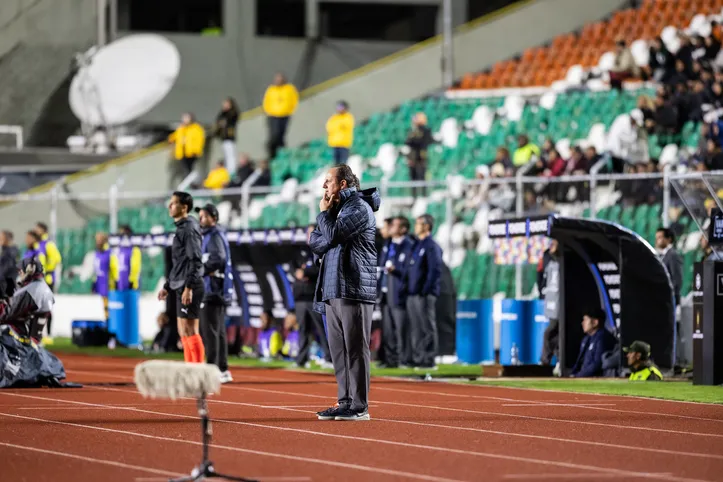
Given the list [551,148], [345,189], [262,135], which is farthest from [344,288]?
[262,135]

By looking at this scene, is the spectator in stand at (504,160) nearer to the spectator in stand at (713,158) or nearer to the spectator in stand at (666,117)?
the spectator in stand at (666,117)

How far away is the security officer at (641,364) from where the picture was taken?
19656 millimetres

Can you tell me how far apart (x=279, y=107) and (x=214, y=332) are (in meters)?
18.5

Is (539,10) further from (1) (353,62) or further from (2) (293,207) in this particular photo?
(2) (293,207)

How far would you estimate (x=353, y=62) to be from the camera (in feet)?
157

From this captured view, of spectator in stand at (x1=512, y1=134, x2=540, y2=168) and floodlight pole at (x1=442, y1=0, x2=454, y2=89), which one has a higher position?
floodlight pole at (x1=442, y1=0, x2=454, y2=89)

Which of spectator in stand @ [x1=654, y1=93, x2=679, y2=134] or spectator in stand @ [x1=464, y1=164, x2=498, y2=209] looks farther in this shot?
spectator in stand @ [x1=654, y1=93, x2=679, y2=134]

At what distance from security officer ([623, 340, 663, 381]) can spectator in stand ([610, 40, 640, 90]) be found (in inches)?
592

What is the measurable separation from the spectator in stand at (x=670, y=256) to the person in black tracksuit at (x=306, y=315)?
4804mm

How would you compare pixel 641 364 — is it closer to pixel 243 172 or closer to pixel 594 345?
pixel 594 345

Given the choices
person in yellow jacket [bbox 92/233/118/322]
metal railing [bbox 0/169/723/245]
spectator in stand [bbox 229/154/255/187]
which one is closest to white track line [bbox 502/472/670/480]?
metal railing [bbox 0/169/723/245]

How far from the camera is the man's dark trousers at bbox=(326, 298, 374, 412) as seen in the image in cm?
1343

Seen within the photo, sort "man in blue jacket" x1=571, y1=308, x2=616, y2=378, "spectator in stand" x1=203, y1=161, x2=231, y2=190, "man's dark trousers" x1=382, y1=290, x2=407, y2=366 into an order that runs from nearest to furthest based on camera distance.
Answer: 1. "man in blue jacket" x1=571, y1=308, x2=616, y2=378
2. "man's dark trousers" x1=382, y1=290, x2=407, y2=366
3. "spectator in stand" x1=203, y1=161, x2=231, y2=190

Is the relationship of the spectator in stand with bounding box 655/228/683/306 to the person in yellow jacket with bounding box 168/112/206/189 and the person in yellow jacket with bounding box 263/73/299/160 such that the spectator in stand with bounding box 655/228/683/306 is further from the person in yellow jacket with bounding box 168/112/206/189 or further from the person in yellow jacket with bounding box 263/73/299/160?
the person in yellow jacket with bounding box 263/73/299/160
